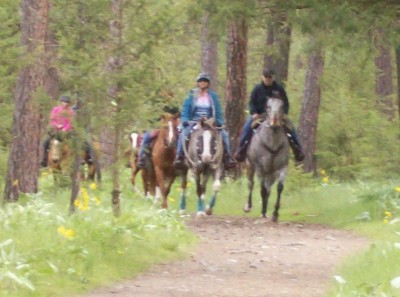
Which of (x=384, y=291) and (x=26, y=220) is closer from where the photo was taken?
(x=384, y=291)

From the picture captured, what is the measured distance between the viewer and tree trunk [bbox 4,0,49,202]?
19.8 m

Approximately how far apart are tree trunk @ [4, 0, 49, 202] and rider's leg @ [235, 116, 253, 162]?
3854 millimetres

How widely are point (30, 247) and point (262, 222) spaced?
29.5ft

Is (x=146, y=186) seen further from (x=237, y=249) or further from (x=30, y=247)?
(x=30, y=247)

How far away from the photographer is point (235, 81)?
27.4 metres

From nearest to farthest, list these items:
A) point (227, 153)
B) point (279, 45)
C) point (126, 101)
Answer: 1. point (126, 101)
2. point (227, 153)
3. point (279, 45)

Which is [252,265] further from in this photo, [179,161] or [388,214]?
[179,161]

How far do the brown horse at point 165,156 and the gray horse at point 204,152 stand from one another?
25.1 inches

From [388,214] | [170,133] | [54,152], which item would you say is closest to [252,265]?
[388,214]

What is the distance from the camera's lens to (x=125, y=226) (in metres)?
13.8

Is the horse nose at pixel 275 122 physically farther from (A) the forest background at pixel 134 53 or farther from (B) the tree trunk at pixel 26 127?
(B) the tree trunk at pixel 26 127

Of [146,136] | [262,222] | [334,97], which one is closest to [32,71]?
[146,136]

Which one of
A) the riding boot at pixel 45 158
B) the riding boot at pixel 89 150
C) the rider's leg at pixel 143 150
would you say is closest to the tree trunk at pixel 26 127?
the riding boot at pixel 89 150

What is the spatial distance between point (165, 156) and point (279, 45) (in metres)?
4.54
